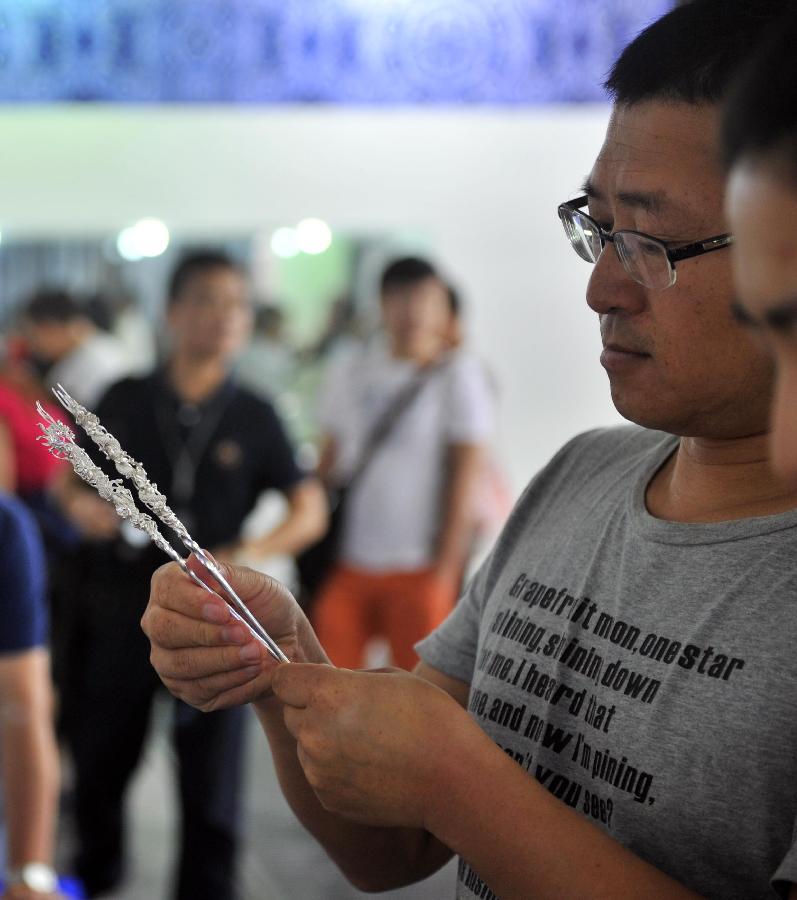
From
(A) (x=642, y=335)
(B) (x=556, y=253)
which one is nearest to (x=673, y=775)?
(A) (x=642, y=335)

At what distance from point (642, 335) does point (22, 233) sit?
4.49 m

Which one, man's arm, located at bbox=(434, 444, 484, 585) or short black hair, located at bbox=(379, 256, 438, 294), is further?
short black hair, located at bbox=(379, 256, 438, 294)

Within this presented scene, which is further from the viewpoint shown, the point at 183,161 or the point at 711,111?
the point at 183,161

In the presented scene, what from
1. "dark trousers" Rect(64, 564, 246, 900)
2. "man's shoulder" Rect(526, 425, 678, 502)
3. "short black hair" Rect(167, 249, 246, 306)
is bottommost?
"dark trousers" Rect(64, 564, 246, 900)

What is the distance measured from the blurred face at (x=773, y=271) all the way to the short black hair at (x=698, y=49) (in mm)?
354

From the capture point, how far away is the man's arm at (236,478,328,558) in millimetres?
3252

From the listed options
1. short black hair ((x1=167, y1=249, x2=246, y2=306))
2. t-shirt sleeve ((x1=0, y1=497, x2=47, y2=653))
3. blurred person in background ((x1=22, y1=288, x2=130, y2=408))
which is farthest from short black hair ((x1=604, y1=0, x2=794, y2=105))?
blurred person in background ((x1=22, y1=288, x2=130, y2=408))

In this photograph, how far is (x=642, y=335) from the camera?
1.01 meters

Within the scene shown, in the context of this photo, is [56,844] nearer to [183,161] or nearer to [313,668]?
[183,161]

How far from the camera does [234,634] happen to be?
106 centimetres

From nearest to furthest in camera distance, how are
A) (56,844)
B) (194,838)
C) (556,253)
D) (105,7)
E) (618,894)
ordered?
(618,894) → (194,838) → (56,844) → (105,7) → (556,253)

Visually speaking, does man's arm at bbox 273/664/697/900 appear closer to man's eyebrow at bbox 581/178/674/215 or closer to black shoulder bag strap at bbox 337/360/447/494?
man's eyebrow at bbox 581/178/674/215

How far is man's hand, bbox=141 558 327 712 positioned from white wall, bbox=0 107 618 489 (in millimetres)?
3798

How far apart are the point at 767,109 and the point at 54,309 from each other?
4556 millimetres
